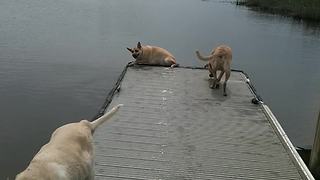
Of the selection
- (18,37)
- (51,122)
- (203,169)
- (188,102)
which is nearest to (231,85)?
(188,102)

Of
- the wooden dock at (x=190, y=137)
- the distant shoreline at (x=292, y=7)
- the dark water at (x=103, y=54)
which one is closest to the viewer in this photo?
the wooden dock at (x=190, y=137)

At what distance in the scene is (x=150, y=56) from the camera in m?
12.1

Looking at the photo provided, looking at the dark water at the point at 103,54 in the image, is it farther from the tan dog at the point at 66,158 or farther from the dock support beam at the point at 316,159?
the tan dog at the point at 66,158

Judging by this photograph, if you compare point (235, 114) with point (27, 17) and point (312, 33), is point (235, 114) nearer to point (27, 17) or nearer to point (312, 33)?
point (27, 17)

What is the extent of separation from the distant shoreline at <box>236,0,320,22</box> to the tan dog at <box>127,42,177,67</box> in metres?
18.0

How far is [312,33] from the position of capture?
78.6 feet

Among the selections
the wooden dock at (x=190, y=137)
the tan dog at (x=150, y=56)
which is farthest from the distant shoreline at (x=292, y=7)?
the wooden dock at (x=190, y=137)

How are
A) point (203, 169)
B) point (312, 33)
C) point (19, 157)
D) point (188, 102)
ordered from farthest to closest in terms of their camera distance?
point (312, 33)
point (188, 102)
point (19, 157)
point (203, 169)

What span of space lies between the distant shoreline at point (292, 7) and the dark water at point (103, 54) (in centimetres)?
124

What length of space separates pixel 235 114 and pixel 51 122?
144 inches

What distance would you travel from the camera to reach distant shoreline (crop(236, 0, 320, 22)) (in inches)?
1116

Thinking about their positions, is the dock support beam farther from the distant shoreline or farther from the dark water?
the distant shoreline

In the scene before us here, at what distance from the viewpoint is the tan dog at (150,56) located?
12.0m

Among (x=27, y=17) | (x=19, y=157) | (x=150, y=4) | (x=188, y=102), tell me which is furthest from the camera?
(x=150, y=4)
